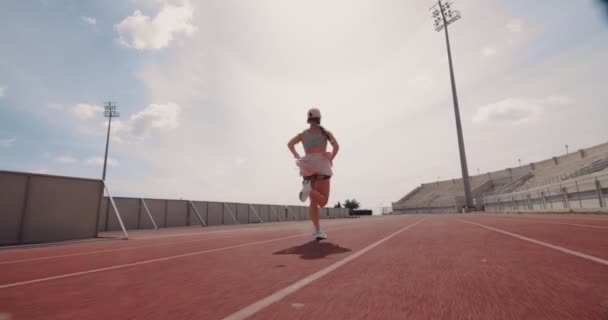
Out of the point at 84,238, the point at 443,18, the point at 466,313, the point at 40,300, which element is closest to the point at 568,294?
the point at 466,313

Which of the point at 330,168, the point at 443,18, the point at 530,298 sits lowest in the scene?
the point at 530,298

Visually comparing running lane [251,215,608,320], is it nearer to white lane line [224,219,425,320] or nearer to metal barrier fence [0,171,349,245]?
white lane line [224,219,425,320]

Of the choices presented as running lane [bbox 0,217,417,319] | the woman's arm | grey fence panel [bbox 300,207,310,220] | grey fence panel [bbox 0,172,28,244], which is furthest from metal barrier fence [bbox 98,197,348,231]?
running lane [bbox 0,217,417,319]

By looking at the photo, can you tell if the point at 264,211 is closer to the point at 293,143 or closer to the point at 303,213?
A: the point at 303,213

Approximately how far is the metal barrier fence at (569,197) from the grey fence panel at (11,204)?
2402 cm

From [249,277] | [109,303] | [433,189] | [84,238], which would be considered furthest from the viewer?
[433,189]

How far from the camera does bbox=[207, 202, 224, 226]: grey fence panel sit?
23.3 metres

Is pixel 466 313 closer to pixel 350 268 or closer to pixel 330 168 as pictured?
pixel 350 268

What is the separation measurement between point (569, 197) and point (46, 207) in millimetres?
27657

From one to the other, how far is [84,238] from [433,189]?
3201 inches

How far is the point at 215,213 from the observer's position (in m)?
23.8

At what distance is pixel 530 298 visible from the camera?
1637 millimetres

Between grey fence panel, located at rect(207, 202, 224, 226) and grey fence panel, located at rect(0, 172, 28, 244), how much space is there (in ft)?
51.5

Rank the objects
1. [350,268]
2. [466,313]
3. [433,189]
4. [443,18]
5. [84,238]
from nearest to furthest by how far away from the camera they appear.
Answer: [466,313] → [350,268] → [84,238] → [443,18] → [433,189]
